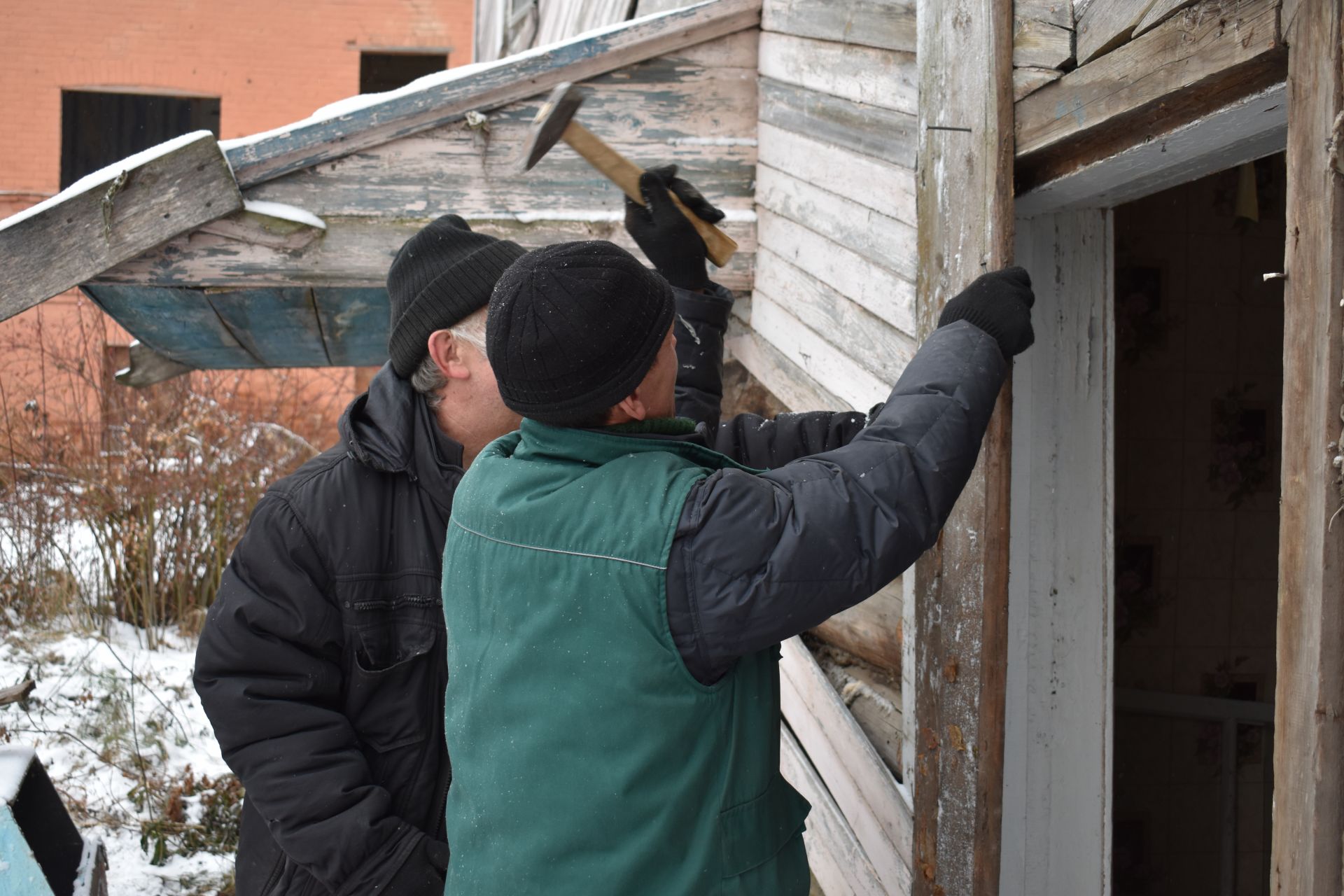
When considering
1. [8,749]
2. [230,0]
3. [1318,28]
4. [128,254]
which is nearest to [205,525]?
[8,749]

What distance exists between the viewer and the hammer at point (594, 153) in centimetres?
221

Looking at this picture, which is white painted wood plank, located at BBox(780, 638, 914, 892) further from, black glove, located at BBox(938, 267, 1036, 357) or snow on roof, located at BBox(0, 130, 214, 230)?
snow on roof, located at BBox(0, 130, 214, 230)

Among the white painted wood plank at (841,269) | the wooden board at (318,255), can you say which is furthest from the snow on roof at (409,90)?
the white painted wood plank at (841,269)

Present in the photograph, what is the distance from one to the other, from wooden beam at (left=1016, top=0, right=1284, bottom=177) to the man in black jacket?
1.97ft

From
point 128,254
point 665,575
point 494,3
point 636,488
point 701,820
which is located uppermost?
point 494,3

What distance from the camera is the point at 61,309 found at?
10.9 meters

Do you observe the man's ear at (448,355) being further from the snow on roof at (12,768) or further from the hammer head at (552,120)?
the snow on roof at (12,768)

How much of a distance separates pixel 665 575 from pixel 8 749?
260cm

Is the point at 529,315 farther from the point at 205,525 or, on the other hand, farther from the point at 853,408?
the point at 205,525

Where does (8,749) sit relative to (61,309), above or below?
below

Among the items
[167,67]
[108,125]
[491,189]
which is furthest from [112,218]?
[108,125]

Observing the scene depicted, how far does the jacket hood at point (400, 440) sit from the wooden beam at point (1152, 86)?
1.16m

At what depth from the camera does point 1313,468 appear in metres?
1.17

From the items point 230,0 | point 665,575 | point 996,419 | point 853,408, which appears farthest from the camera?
point 230,0
